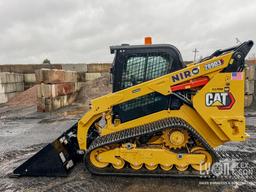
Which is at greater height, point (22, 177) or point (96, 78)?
point (96, 78)

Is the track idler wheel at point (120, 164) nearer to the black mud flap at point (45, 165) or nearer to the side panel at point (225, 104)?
the black mud flap at point (45, 165)

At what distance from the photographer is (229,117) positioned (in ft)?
11.0

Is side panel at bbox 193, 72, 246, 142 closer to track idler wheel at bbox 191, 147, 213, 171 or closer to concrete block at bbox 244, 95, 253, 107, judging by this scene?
track idler wheel at bbox 191, 147, 213, 171

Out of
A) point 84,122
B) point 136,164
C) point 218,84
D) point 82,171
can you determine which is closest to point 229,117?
point 218,84

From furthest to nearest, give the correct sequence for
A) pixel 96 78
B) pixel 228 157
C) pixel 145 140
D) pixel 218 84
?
pixel 96 78 → pixel 228 157 → pixel 145 140 → pixel 218 84

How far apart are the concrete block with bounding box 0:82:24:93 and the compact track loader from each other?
1232 cm

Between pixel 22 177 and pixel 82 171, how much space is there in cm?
110

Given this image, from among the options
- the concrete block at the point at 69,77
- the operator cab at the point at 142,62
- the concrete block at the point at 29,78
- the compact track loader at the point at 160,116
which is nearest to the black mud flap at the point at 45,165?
the compact track loader at the point at 160,116

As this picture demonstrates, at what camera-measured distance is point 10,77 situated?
1476 centimetres

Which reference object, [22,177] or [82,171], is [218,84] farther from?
[22,177]

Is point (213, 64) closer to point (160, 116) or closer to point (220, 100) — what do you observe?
point (220, 100)

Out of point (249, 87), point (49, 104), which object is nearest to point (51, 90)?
point (49, 104)

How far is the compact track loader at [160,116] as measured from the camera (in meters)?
3.34

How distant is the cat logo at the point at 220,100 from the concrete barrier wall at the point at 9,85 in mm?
14323
